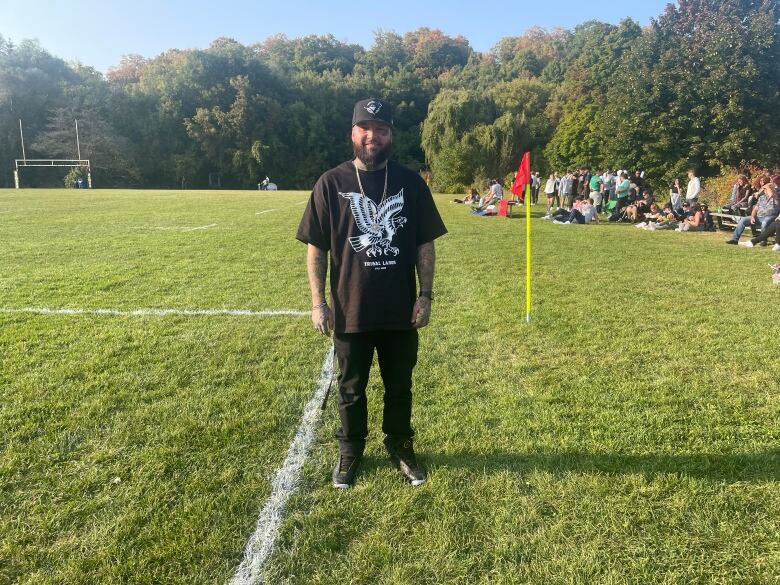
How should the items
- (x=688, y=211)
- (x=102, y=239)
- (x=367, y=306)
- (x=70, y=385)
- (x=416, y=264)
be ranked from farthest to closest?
→ 1. (x=688, y=211)
2. (x=102, y=239)
3. (x=70, y=385)
4. (x=416, y=264)
5. (x=367, y=306)

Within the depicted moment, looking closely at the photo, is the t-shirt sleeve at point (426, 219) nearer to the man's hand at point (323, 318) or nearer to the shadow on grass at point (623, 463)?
the man's hand at point (323, 318)

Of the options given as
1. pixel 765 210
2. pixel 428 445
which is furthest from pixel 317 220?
pixel 765 210

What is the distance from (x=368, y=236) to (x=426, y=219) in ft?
1.17

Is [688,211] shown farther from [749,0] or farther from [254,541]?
[749,0]

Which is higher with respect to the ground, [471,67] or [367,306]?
[471,67]

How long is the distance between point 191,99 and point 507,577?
7065cm

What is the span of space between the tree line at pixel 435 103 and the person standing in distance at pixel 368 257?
29.6 metres

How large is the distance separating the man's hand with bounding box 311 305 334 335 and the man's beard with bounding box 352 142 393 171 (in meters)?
0.81

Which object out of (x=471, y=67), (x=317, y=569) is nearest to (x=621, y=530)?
(x=317, y=569)

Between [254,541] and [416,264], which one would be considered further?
[416,264]

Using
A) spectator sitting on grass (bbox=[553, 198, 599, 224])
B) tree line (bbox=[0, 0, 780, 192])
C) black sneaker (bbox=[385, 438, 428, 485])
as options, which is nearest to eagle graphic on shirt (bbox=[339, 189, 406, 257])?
black sneaker (bbox=[385, 438, 428, 485])

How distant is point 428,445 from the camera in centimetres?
328

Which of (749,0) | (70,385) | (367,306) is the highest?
(749,0)

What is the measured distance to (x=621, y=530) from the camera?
2.51 metres
